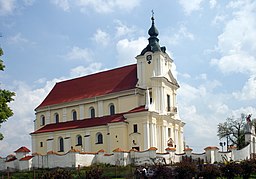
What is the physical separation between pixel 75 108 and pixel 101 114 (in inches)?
180

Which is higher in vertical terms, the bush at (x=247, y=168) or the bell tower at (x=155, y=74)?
the bell tower at (x=155, y=74)

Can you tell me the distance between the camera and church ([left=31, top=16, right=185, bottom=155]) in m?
45.9

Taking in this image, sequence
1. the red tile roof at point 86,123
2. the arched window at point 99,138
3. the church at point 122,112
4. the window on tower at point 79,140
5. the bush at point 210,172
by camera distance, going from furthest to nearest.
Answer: the window on tower at point 79,140, the arched window at point 99,138, the red tile roof at point 86,123, the church at point 122,112, the bush at point 210,172

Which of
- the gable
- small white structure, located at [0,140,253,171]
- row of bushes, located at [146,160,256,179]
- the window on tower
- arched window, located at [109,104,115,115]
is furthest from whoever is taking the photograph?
the gable

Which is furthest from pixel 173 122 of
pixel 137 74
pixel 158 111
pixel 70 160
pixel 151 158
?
pixel 70 160

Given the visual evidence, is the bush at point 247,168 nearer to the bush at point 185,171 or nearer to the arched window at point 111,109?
the bush at point 185,171

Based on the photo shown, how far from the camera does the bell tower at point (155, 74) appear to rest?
48031 millimetres

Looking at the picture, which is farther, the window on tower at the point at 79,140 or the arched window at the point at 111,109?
the arched window at the point at 111,109

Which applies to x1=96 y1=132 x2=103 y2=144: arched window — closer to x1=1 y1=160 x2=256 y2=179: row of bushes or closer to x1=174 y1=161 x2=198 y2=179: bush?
x1=1 y1=160 x2=256 y2=179: row of bushes

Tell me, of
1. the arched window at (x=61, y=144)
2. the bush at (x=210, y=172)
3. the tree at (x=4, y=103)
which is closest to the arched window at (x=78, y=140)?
the arched window at (x=61, y=144)

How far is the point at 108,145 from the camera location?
155 feet

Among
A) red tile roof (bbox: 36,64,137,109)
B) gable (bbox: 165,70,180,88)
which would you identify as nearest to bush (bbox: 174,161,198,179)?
red tile roof (bbox: 36,64,137,109)

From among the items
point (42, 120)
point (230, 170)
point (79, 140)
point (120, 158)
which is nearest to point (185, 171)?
point (230, 170)

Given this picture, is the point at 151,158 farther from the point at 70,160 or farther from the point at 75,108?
the point at 75,108
